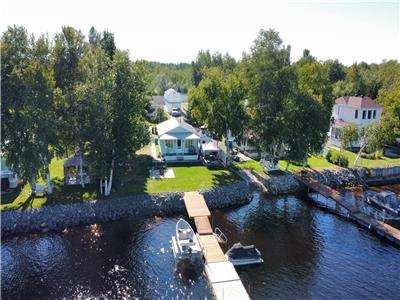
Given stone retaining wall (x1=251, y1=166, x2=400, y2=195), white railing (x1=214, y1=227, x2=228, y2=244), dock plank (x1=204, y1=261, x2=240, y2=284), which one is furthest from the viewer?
stone retaining wall (x1=251, y1=166, x2=400, y2=195)

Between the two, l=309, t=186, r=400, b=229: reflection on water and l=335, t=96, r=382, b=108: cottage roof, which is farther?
l=335, t=96, r=382, b=108: cottage roof

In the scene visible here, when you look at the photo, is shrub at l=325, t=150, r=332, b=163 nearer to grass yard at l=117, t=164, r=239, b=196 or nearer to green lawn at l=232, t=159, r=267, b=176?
green lawn at l=232, t=159, r=267, b=176

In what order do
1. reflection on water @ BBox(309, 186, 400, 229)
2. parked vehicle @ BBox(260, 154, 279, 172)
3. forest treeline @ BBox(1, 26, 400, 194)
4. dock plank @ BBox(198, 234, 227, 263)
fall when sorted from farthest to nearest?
parked vehicle @ BBox(260, 154, 279, 172) < reflection on water @ BBox(309, 186, 400, 229) < forest treeline @ BBox(1, 26, 400, 194) < dock plank @ BBox(198, 234, 227, 263)

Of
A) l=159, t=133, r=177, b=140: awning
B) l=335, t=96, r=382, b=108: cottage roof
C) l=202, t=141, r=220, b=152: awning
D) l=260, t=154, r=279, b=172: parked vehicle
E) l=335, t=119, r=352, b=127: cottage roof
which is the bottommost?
l=260, t=154, r=279, b=172: parked vehicle

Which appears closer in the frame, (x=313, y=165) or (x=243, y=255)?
(x=243, y=255)

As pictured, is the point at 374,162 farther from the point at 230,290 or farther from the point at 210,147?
the point at 230,290

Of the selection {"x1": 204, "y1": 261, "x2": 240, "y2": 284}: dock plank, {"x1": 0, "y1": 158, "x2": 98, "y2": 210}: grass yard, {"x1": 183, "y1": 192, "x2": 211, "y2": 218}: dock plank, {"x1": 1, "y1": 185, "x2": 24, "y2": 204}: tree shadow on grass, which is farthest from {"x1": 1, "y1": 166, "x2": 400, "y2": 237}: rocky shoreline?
{"x1": 204, "y1": 261, "x2": 240, "y2": 284}: dock plank

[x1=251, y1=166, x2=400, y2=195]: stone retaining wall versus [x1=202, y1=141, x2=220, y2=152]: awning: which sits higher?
[x1=202, y1=141, x2=220, y2=152]: awning

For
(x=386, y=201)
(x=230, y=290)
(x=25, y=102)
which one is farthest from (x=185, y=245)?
(x=386, y=201)
